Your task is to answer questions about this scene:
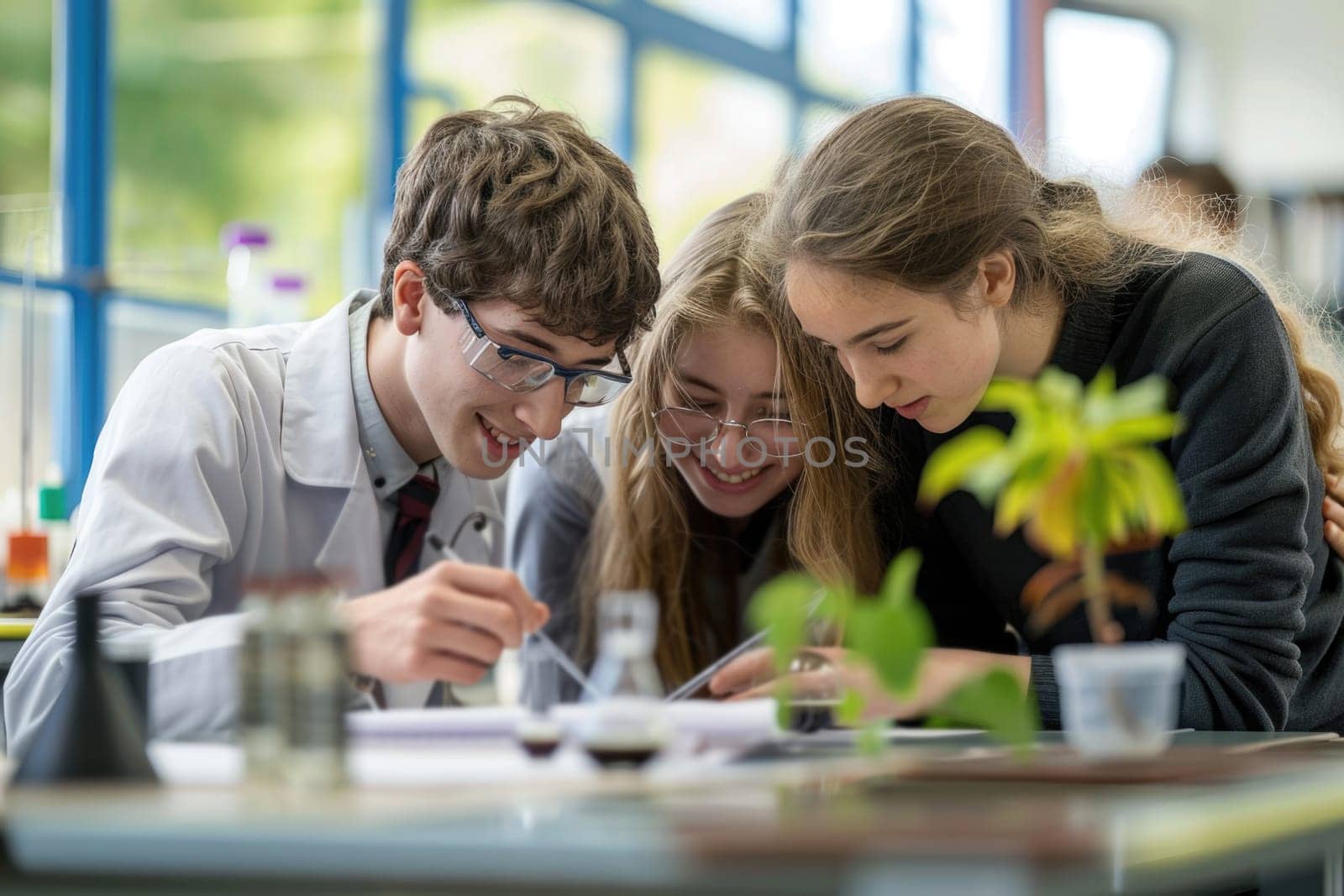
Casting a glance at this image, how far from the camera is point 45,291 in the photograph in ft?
10.4

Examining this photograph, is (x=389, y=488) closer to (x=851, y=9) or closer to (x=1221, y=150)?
(x=851, y=9)

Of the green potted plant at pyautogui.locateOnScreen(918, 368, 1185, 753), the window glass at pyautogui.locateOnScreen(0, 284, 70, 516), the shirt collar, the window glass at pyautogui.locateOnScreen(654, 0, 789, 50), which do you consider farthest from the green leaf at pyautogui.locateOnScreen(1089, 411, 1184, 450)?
the window glass at pyautogui.locateOnScreen(654, 0, 789, 50)

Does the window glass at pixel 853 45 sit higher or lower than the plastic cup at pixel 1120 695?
higher

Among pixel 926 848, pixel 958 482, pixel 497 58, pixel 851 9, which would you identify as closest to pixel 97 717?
pixel 926 848

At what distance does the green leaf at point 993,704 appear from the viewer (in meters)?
0.95

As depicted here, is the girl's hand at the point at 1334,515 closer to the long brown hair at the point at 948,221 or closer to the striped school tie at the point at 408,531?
the long brown hair at the point at 948,221

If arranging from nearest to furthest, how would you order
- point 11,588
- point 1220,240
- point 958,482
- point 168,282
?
point 958,482 < point 1220,240 < point 11,588 < point 168,282

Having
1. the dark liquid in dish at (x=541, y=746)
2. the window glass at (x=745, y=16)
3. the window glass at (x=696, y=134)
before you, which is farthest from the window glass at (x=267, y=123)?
the dark liquid in dish at (x=541, y=746)

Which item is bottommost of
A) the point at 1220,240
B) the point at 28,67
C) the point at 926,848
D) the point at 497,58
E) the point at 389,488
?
the point at 926,848

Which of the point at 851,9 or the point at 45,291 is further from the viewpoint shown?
the point at 851,9

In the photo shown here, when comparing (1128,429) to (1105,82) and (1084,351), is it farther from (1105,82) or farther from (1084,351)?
(1105,82)

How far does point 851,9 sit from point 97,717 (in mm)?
5717

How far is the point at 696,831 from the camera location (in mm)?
754

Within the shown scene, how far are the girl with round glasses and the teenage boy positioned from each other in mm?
161
